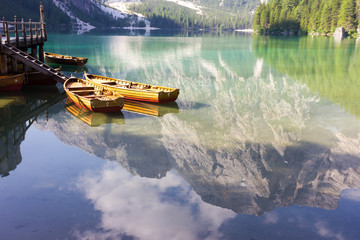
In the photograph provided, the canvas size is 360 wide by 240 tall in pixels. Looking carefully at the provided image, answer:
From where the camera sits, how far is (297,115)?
1902cm

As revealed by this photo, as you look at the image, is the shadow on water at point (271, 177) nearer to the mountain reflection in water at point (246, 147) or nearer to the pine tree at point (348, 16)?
the mountain reflection in water at point (246, 147)

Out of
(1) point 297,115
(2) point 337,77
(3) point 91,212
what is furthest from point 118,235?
(2) point 337,77

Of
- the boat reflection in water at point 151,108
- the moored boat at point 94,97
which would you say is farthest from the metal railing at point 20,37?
the boat reflection in water at point 151,108

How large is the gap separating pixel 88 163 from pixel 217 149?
520cm

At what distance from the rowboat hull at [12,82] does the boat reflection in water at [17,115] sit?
0.54 m

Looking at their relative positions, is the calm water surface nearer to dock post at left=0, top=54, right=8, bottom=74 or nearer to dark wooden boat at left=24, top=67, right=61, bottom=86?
dock post at left=0, top=54, right=8, bottom=74

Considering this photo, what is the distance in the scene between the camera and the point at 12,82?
23125 mm

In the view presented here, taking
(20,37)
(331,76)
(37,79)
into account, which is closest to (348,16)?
(331,76)

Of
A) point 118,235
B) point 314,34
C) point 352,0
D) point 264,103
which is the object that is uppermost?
point 352,0

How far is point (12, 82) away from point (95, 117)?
8.86 m

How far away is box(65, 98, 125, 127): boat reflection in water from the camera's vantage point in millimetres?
17438

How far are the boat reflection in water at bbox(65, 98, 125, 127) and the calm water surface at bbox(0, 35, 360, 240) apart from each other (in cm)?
6

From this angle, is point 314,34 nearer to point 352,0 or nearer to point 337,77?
point 352,0

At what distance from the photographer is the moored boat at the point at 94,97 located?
18.1m
